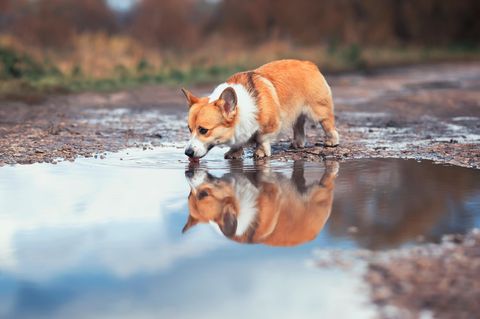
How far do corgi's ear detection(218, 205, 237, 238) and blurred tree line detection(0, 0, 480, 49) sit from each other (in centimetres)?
1851

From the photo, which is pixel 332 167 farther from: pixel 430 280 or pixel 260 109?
pixel 430 280

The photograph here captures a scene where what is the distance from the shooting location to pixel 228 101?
8.11 metres

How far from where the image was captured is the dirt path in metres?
9.19

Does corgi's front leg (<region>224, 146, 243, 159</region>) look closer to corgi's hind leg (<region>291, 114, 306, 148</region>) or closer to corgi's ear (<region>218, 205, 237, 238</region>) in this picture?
corgi's hind leg (<region>291, 114, 306, 148</region>)

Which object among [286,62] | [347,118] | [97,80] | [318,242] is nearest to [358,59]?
[97,80]

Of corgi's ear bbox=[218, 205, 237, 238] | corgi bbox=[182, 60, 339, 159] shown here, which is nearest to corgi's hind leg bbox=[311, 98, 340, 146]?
corgi bbox=[182, 60, 339, 159]

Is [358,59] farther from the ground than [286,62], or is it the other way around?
[286,62]

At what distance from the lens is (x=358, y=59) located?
1027 inches

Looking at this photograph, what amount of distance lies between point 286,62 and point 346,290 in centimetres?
531

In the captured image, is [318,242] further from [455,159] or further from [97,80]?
[97,80]

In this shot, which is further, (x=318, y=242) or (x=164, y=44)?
(x=164, y=44)

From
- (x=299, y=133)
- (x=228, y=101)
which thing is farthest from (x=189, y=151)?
(x=299, y=133)

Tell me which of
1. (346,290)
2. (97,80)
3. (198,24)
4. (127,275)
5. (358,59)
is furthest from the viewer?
(198,24)

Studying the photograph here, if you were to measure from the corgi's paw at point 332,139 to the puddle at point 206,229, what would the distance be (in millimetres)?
929
